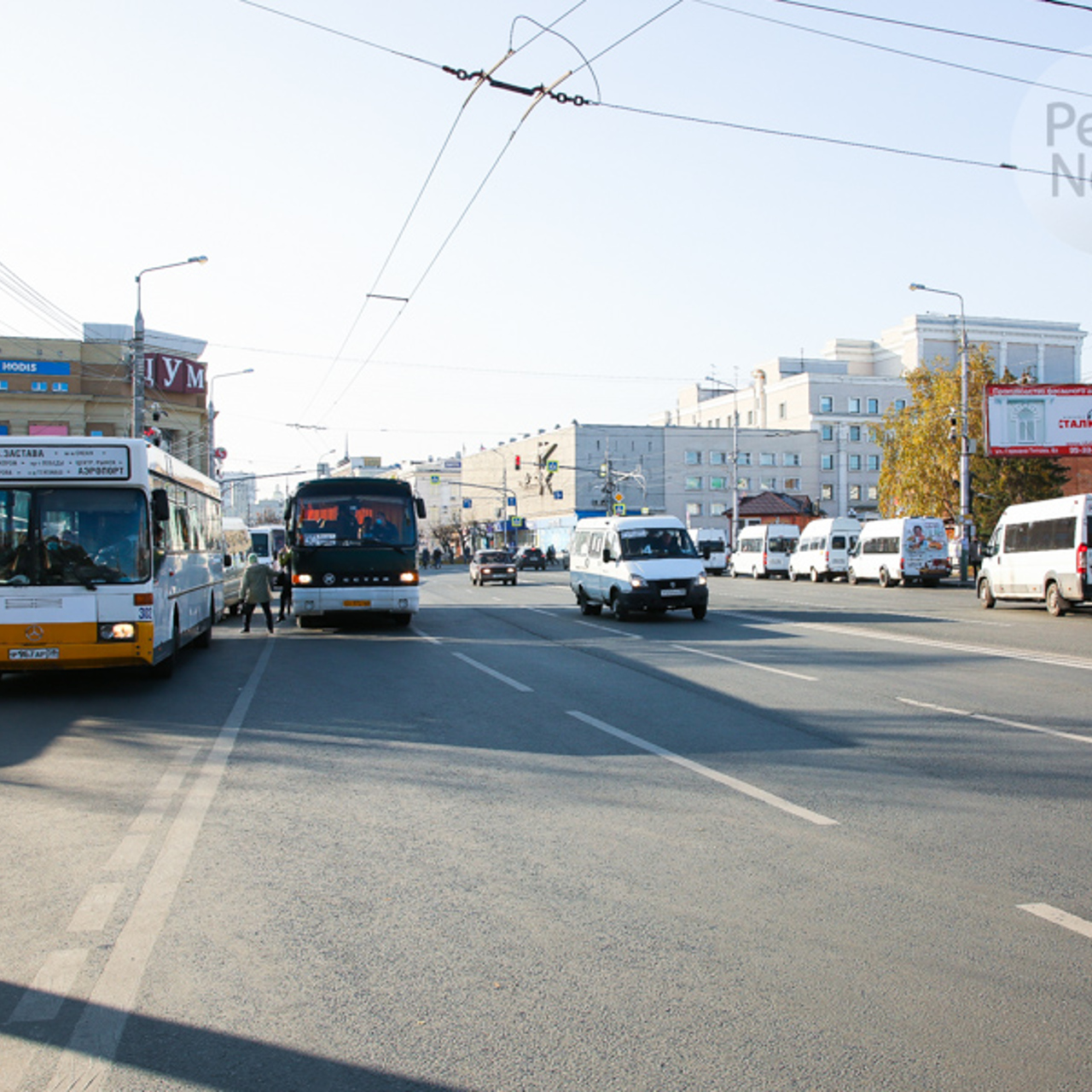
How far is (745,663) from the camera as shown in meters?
15.1

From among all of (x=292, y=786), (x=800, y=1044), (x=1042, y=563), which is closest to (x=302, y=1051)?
(x=800, y=1044)

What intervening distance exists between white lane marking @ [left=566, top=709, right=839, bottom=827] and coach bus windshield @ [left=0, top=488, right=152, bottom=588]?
18.2 feet

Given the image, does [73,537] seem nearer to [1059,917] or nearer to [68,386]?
[1059,917]

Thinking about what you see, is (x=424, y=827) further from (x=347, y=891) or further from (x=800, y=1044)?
(x=800, y=1044)

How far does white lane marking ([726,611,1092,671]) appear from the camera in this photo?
14781 millimetres

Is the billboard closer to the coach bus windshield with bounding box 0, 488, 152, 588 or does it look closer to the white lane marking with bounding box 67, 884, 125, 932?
the coach bus windshield with bounding box 0, 488, 152, 588

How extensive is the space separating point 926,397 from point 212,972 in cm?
5355

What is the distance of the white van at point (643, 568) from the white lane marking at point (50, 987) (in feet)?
61.7

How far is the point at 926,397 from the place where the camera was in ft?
176

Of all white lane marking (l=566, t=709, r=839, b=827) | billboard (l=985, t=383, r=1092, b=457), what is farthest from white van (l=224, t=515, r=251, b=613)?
billboard (l=985, t=383, r=1092, b=457)

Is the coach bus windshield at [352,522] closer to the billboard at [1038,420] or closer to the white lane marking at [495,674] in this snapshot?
the white lane marking at [495,674]

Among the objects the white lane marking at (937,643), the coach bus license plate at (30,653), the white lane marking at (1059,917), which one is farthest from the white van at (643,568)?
the white lane marking at (1059,917)

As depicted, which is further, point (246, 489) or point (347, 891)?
point (246, 489)

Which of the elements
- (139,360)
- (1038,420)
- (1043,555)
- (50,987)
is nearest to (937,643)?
(1043,555)
